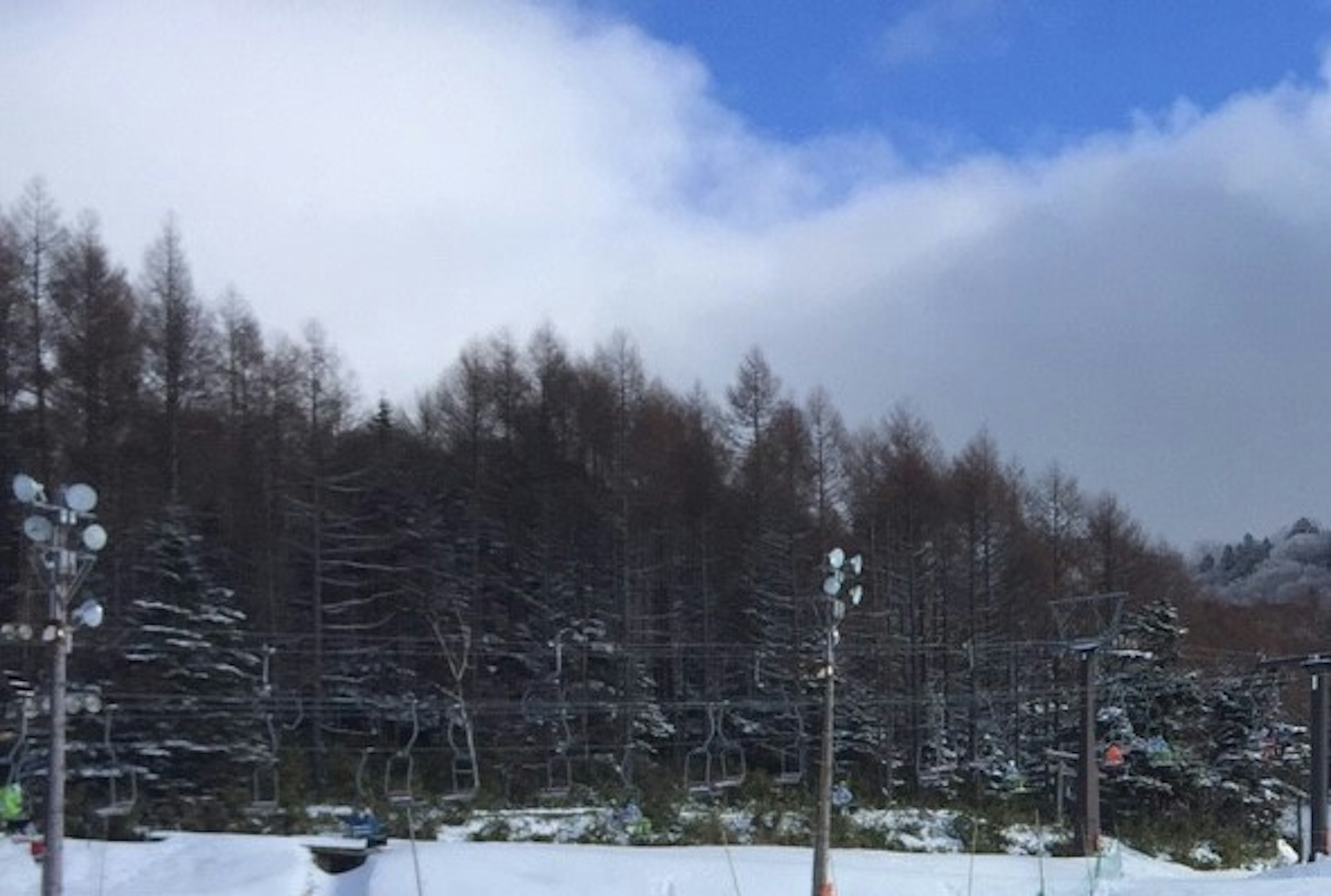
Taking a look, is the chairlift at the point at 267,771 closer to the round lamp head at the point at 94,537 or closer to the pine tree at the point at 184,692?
the pine tree at the point at 184,692

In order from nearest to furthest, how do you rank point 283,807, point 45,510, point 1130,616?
point 45,510, point 283,807, point 1130,616

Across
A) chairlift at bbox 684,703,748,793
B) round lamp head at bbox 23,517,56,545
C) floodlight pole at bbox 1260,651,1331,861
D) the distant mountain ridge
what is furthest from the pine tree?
the distant mountain ridge

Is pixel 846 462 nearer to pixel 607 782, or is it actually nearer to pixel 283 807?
pixel 607 782

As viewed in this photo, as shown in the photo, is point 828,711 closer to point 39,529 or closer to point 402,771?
point 39,529

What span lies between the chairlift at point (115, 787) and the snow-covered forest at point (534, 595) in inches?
11.1

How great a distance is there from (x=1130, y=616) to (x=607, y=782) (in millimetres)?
16528

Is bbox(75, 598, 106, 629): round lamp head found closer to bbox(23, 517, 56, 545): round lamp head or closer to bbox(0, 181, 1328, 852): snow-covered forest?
bbox(23, 517, 56, 545): round lamp head

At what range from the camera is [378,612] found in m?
48.0

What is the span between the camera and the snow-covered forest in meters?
36.4

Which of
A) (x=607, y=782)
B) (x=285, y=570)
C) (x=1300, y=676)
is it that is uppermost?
(x=285, y=570)

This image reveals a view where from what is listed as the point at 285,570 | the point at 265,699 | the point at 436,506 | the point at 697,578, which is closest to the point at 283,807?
the point at 265,699

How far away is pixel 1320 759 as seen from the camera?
Result: 3353cm

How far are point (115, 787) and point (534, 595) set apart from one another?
1793 cm

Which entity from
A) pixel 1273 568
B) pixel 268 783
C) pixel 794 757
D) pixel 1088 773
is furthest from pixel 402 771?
pixel 1273 568
